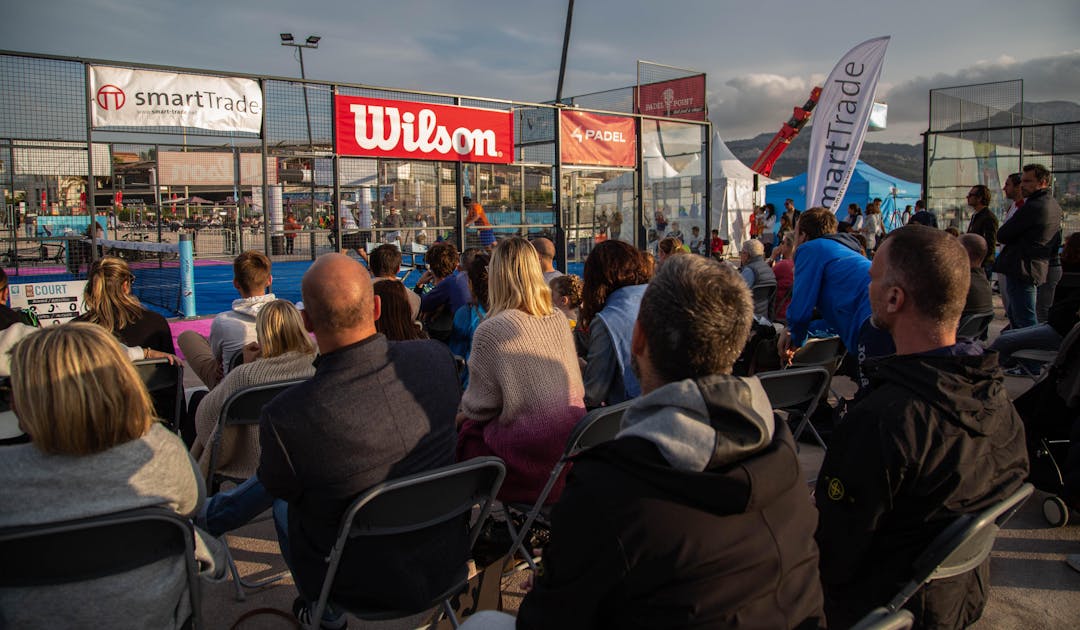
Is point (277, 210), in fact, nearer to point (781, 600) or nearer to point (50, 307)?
point (50, 307)

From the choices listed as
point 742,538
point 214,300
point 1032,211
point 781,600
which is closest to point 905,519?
point 781,600

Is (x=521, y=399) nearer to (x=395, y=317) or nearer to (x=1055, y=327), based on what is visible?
(x=395, y=317)

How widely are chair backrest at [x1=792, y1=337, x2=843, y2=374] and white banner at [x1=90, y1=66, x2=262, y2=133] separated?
20.2 feet

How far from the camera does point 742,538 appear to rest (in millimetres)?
1314

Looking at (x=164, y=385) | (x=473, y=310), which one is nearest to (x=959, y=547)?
(x=473, y=310)

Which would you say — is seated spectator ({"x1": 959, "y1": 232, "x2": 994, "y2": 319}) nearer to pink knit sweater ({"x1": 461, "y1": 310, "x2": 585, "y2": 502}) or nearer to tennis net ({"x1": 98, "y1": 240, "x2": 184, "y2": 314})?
pink knit sweater ({"x1": 461, "y1": 310, "x2": 585, "y2": 502})

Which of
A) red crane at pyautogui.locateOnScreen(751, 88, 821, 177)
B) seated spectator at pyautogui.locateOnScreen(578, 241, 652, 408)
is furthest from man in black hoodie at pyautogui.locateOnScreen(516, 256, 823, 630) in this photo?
red crane at pyautogui.locateOnScreen(751, 88, 821, 177)

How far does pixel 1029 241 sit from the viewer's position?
784 centimetres

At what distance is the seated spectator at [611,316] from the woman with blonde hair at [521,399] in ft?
1.65

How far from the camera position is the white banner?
22.7 ft

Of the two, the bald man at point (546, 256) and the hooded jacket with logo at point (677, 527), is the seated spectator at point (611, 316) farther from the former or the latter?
the hooded jacket with logo at point (677, 527)

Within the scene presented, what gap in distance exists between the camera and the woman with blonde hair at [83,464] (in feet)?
5.87

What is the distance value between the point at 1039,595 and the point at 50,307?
26.4 ft

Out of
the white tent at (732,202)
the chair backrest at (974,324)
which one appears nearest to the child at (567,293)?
the chair backrest at (974,324)
